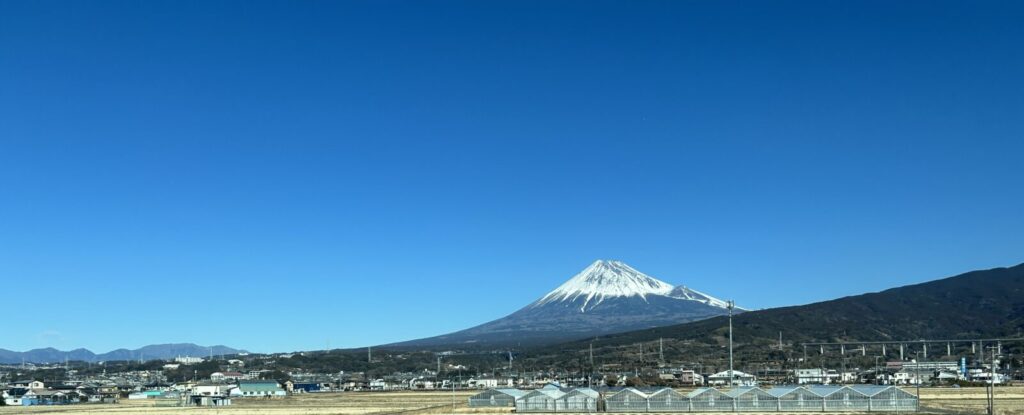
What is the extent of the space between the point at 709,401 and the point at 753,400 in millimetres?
2940

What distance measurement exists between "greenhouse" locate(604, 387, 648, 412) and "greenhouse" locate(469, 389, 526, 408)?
9.69 m

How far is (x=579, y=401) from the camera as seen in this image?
250 ft

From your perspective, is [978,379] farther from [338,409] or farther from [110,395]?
[110,395]

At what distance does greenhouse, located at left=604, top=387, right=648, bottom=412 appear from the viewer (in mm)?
73375

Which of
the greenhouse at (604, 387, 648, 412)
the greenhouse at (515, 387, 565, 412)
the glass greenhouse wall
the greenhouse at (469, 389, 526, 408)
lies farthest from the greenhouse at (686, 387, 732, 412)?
the greenhouse at (469, 389, 526, 408)

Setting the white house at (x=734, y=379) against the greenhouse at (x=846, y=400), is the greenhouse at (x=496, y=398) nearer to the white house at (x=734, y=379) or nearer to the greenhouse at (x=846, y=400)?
the greenhouse at (x=846, y=400)

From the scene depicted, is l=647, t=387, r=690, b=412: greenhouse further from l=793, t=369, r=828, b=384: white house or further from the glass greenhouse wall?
l=793, t=369, r=828, b=384: white house

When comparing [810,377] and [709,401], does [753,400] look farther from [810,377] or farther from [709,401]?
[810,377]

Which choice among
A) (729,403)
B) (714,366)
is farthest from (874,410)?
(714,366)

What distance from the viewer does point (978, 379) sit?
398ft

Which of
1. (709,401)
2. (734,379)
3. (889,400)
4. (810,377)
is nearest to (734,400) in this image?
(709,401)

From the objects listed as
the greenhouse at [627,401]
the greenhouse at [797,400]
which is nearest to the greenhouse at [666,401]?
the greenhouse at [627,401]

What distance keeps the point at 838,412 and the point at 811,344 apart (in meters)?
136

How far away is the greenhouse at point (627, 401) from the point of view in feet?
241
